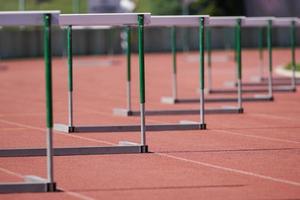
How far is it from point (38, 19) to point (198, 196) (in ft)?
8.37

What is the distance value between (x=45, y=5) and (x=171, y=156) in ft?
202

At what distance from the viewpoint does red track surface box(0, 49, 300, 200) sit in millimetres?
11797

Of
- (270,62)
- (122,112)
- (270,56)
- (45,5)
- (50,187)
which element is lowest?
(50,187)

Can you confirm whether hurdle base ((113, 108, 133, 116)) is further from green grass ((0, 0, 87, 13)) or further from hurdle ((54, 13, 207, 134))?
green grass ((0, 0, 87, 13))

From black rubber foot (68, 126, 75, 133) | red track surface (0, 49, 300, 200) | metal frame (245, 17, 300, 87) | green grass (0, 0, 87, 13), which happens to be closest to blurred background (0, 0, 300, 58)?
green grass (0, 0, 87, 13)

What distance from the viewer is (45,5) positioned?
75.8 metres

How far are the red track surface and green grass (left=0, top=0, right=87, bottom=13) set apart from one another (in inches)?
1786

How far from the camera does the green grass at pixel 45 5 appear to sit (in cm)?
7419

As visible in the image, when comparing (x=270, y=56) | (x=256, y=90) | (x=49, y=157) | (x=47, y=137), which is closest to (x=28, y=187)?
(x=49, y=157)

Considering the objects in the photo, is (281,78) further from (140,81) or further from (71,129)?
(140,81)

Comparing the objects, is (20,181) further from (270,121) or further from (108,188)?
(270,121)

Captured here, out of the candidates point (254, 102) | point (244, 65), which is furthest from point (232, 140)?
point (244, 65)

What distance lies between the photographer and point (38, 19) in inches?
480

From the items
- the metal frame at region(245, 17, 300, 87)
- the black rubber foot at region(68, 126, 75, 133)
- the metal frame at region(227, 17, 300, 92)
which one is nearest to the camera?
the black rubber foot at region(68, 126, 75, 133)
